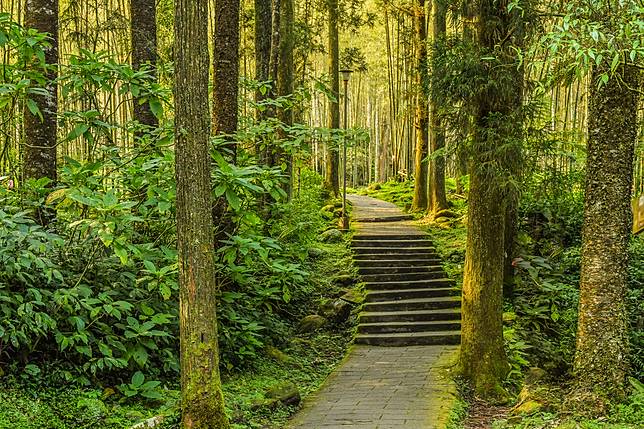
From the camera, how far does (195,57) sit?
4.35 metres

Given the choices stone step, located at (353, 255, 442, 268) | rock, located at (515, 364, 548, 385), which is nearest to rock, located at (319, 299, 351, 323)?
stone step, located at (353, 255, 442, 268)

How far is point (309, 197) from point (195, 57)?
14127mm

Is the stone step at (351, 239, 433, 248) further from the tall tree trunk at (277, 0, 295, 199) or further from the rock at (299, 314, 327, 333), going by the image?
the rock at (299, 314, 327, 333)

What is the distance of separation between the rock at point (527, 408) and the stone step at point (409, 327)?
423 cm

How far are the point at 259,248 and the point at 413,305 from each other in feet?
22.8

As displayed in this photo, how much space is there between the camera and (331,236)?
50.3 ft

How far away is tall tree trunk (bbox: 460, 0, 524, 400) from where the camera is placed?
730 cm

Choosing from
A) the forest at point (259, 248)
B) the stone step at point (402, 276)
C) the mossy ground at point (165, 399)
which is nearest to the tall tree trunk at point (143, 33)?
the forest at point (259, 248)

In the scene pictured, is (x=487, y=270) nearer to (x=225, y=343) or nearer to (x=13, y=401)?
(x=225, y=343)

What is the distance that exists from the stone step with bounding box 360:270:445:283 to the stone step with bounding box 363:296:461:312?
45.5 inches

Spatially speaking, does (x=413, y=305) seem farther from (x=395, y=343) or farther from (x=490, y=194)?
(x=490, y=194)

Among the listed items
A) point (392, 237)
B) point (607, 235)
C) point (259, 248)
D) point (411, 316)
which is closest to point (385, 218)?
point (392, 237)

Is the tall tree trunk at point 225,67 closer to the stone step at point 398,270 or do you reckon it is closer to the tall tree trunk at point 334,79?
the stone step at point 398,270

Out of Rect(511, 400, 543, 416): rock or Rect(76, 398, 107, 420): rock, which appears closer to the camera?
Rect(76, 398, 107, 420): rock
